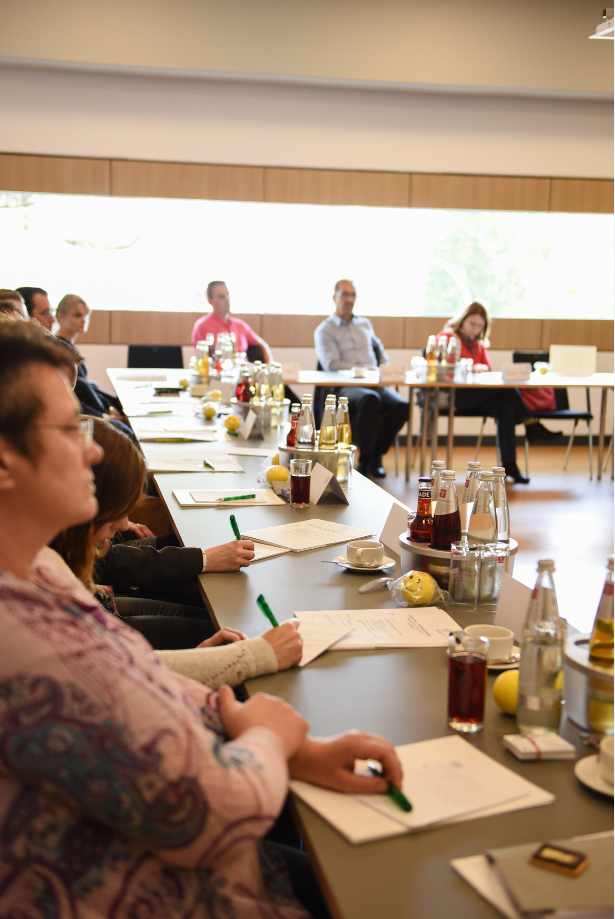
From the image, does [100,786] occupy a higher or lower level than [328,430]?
lower

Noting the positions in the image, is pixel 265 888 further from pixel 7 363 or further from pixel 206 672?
pixel 7 363

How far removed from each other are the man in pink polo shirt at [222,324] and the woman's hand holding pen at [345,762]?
587cm

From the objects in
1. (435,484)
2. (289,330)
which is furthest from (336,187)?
(435,484)

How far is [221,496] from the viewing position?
8.91ft

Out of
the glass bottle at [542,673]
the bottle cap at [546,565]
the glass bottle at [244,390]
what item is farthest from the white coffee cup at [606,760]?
the glass bottle at [244,390]

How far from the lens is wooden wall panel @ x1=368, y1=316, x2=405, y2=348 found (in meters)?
8.09

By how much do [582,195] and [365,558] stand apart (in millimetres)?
7269

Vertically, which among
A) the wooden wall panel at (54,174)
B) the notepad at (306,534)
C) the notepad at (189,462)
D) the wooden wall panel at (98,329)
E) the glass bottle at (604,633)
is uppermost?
the wooden wall panel at (54,174)

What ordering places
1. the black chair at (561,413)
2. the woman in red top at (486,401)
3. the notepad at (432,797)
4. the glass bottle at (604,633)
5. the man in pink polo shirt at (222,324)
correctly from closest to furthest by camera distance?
the notepad at (432,797)
the glass bottle at (604,633)
the woman in red top at (486,401)
the black chair at (561,413)
the man in pink polo shirt at (222,324)

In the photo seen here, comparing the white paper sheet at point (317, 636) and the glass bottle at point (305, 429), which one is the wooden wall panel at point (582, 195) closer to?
the glass bottle at point (305, 429)

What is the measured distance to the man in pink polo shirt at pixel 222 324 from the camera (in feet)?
22.9

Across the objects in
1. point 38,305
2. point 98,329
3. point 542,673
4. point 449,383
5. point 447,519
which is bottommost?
point 542,673

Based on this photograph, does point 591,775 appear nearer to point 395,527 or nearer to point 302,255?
point 395,527

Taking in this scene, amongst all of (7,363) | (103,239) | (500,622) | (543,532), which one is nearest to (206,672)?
(500,622)
